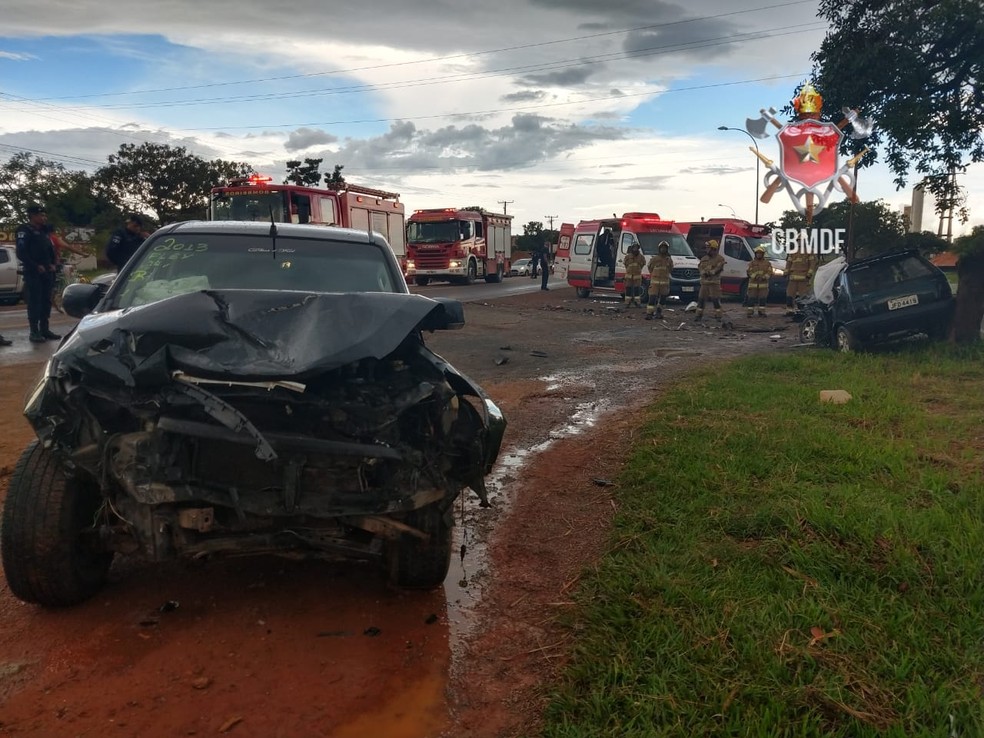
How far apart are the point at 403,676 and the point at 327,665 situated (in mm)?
312

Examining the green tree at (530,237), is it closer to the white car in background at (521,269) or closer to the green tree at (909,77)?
the white car in background at (521,269)

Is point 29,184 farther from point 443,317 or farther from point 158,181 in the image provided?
point 443,317

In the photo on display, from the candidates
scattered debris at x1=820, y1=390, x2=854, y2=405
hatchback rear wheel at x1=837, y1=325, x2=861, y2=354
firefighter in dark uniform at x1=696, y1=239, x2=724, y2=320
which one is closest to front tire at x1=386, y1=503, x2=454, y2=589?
scattered debris at x1=820, y1=390, x2=854, y2=405

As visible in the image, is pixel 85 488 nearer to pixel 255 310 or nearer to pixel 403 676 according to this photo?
pixel 255 310

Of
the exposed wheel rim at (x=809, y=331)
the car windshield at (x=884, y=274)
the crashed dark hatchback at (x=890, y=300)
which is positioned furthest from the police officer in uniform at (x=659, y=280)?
the car windshield at (x=884, y=274)

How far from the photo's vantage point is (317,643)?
3346mm

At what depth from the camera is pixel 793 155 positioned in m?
14.1

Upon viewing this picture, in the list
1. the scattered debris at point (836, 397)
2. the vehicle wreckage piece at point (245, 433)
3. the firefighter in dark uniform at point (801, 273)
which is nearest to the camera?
Answer: the vehicle wreckage piece at point (245, 433)

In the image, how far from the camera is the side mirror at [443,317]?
3.61m

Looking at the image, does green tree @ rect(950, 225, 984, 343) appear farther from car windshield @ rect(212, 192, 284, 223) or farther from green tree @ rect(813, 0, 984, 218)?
car windshield @ rect(212, 192, 284, 223)

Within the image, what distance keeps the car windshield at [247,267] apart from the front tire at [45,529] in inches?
52.3

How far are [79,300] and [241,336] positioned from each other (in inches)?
70.3

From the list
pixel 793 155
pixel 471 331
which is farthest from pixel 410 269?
pixel 793 155

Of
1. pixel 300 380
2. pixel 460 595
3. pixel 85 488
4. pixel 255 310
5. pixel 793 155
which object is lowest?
pixel 460 595
